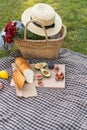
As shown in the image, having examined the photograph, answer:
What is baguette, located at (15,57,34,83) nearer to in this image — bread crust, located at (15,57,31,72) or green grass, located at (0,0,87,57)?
bread crust, located at (15,57,31,72)

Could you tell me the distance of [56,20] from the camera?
316cm

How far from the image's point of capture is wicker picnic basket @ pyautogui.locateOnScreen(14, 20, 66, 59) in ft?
9.80

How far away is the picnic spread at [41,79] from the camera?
250cm

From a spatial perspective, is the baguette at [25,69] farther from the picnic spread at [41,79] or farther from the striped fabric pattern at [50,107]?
the striped fabric pattern at [50,107]

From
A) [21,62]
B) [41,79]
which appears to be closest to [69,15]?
[21,62]

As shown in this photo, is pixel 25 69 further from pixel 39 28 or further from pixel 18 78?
pixel 39 28

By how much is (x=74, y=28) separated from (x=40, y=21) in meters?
0.98

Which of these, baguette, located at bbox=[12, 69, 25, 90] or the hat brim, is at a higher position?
the hat brim

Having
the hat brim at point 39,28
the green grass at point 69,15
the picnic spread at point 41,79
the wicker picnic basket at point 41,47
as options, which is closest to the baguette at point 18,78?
the picnic spread at point 41,79

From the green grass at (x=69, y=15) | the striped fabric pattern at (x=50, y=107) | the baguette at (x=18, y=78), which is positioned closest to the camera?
the striped fabric pattern at (x=50, y=107)

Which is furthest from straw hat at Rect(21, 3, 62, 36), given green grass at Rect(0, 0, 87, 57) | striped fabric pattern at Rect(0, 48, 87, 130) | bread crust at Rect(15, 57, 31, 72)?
green grass at Rect(0, 0, 87, 57)

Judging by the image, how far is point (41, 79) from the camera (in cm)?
288

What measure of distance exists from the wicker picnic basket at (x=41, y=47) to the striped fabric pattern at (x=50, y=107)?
194 millimetres

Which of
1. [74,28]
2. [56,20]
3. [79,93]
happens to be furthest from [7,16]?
[79,93]
